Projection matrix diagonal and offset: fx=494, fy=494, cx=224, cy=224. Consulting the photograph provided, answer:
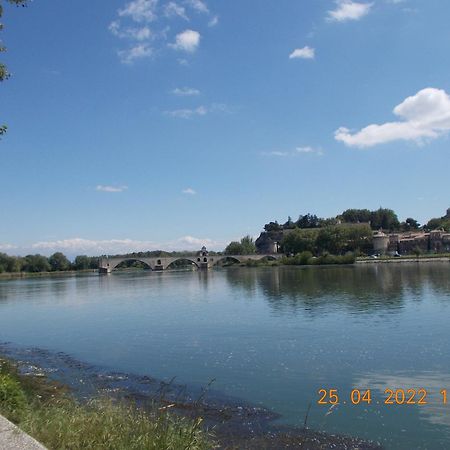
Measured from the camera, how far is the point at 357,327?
94.5ft

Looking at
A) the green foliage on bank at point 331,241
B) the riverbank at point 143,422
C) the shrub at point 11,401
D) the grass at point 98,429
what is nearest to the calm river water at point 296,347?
the riverbank at point 143,422

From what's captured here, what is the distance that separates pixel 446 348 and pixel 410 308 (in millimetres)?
14762

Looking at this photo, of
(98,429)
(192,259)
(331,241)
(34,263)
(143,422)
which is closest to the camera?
(98,429)

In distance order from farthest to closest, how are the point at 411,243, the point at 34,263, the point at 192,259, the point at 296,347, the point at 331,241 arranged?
the point at 192,259 → the point at 411,243 → the point at 34,263 → the point at 331,241 → the point at 296,347

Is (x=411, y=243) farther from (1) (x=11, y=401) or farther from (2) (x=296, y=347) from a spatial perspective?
(1) (x=11, y=401)

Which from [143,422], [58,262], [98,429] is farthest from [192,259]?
[98,429]

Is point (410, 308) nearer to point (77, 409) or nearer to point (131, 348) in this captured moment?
point (131, 348)

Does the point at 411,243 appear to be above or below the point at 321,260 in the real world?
above

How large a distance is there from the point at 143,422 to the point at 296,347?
1458cm

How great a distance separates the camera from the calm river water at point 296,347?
14.4 m

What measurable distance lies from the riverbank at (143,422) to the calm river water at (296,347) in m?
A: 0.98

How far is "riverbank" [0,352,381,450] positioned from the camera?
920 cm

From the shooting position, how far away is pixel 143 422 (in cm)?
1051

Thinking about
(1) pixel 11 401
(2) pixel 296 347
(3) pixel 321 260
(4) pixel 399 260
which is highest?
(1) pixel 11 401
